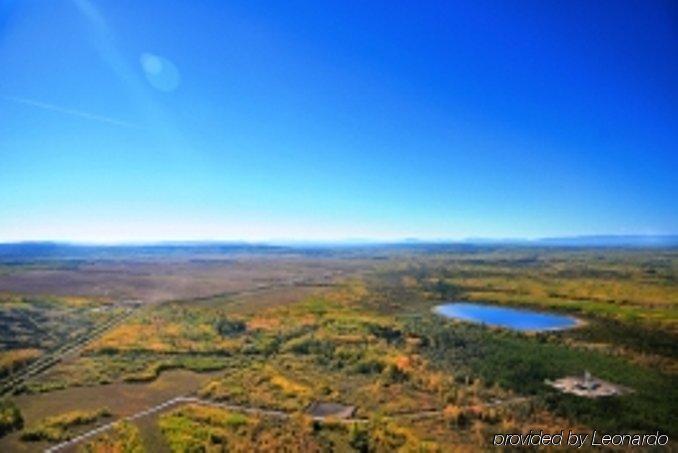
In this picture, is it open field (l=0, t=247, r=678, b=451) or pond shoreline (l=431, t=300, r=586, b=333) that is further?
pond shoreline (l=431, t=300, r=586, b=333)

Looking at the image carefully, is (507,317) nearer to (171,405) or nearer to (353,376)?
(353,376)

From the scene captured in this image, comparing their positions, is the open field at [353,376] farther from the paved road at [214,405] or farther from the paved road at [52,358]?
the paved road at [52,358]

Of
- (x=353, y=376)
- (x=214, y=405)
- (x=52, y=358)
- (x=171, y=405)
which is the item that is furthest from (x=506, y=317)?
(x=52, y=358)

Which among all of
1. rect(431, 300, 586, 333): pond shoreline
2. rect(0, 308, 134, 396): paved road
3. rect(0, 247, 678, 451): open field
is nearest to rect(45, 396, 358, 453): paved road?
rect(0, 247, 678, 451): open field

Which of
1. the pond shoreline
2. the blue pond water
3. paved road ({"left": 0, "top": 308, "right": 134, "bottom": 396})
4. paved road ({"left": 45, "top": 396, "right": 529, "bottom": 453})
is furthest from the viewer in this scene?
the blue pond water

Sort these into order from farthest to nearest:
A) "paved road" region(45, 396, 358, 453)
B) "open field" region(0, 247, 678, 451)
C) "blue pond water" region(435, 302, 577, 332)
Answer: "blue pond water" region(435, 302, 577, 332), "open field" region(0, 247, 678, 451), "paved road" region(45, 396, 358, 453)

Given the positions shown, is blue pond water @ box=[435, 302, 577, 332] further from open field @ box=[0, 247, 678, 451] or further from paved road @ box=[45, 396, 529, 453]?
paved road @ box=[45, 396, 529, 453]

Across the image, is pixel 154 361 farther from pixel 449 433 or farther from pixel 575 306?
pixel 575 306

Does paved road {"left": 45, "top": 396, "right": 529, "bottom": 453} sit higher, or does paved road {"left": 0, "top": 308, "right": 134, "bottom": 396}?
paved road {"left": 0, "top": 308, "right": 134, "bottom": 396}

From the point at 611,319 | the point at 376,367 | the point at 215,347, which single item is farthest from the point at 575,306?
the point at 215,347
